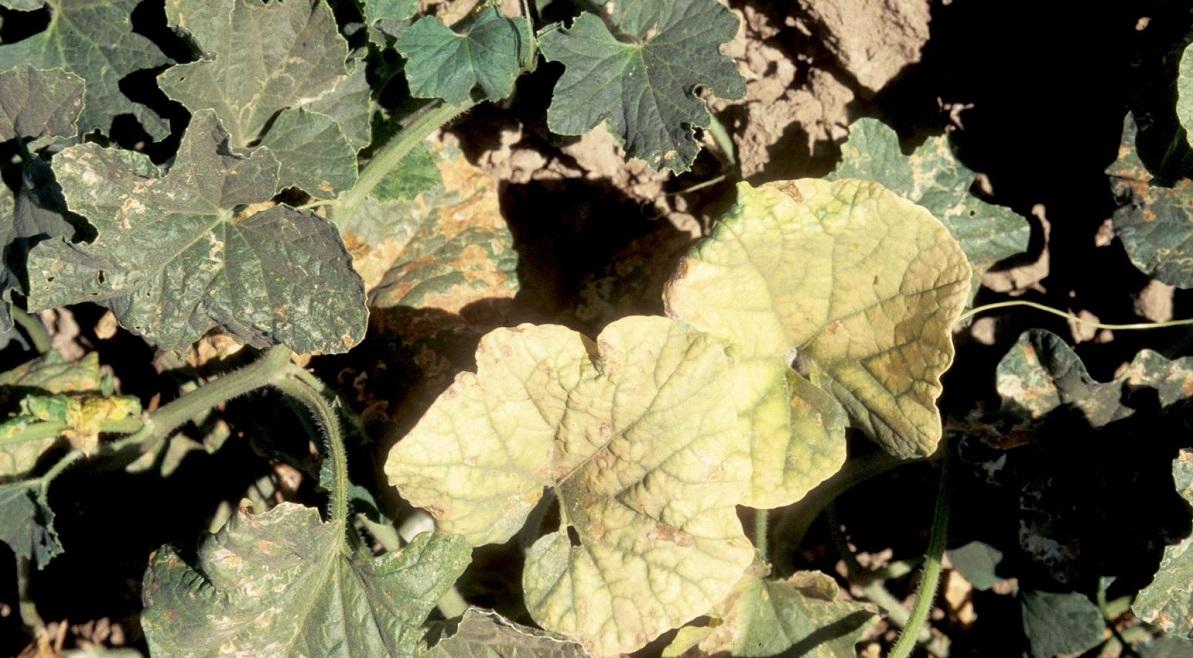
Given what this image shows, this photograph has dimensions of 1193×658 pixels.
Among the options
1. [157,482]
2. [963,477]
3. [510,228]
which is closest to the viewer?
[963,477]

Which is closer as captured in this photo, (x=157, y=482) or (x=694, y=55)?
(x=694, y=55)

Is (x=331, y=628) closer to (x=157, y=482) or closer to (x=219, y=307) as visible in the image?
(x=219, y=307)

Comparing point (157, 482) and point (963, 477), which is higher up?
point (963, 477)

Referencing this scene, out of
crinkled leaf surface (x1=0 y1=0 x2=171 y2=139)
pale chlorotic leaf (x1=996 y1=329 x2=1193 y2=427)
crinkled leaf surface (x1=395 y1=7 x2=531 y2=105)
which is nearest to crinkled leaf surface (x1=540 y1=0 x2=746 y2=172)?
crinkled leaf surface (x1=395 y1=7 x2=531 y2=105)

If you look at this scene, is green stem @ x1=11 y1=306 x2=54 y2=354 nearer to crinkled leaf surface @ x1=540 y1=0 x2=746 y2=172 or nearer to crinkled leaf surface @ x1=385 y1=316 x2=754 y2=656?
crinkled leaf surface @ x1=385 y1=316 x2=754 y2=656

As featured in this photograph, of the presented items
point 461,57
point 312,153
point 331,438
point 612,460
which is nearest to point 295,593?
point 331,438

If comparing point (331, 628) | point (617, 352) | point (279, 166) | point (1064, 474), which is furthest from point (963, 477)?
point (279, 166)

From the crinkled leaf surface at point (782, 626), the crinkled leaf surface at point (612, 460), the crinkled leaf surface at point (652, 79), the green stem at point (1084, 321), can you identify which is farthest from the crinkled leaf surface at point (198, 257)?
the green stem at point (1084, 321)
